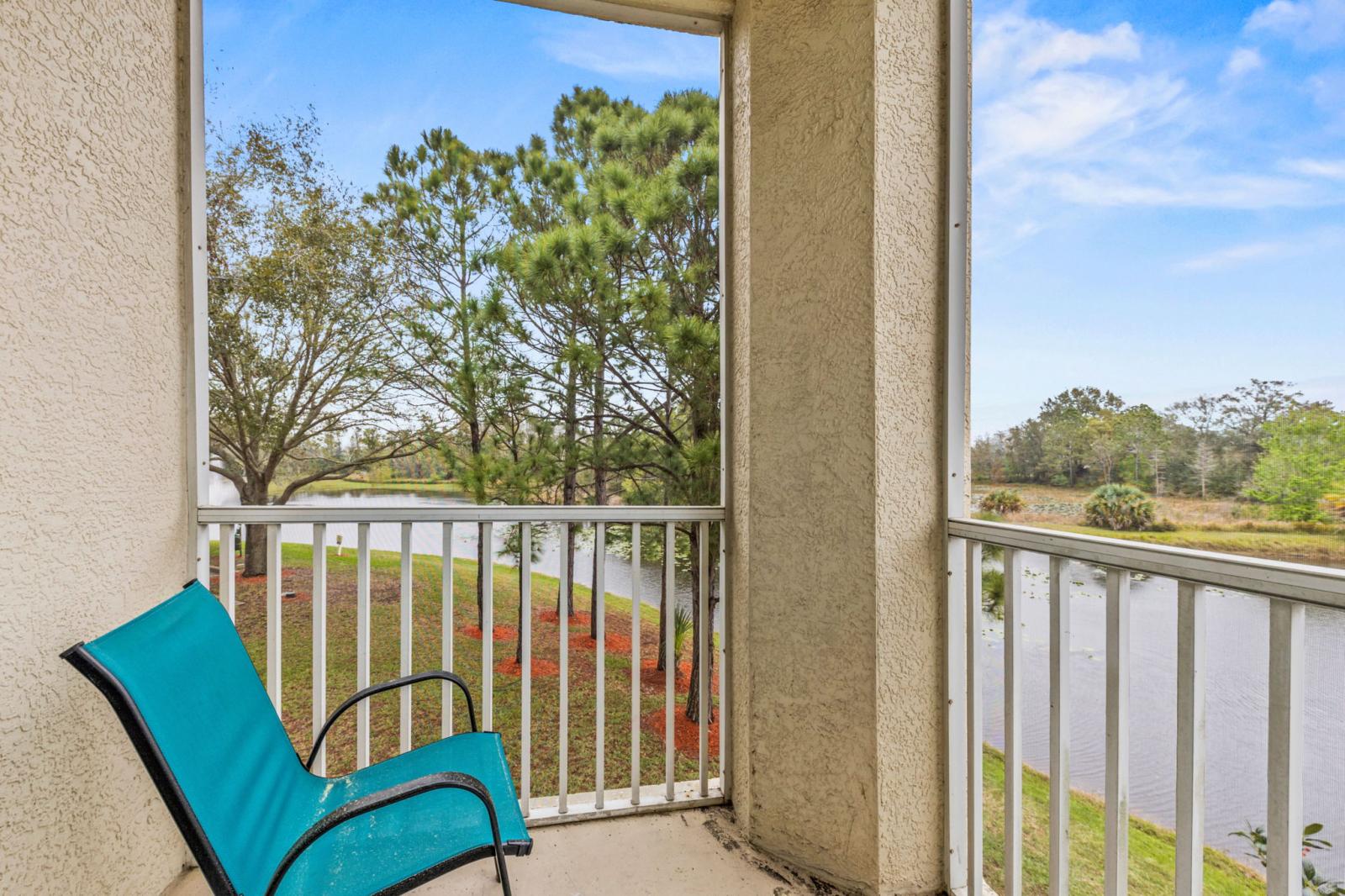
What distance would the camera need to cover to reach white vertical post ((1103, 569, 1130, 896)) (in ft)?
3.90

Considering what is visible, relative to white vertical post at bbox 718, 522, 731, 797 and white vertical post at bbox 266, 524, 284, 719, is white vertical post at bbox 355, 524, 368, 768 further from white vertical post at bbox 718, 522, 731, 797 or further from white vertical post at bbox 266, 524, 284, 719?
white vertical post at bbox 718, 522, 731, 797

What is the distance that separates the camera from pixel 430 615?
7.05 ft

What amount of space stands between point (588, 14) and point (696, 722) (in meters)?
2.74

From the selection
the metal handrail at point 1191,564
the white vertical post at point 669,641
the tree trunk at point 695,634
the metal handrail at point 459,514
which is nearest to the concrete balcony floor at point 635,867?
the white vertical post at point 669,641

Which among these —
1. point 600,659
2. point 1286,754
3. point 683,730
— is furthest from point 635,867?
point 1286,754

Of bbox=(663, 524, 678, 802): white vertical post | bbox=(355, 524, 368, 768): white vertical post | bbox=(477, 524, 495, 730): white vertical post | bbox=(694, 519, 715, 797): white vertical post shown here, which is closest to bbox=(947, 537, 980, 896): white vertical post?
bbox=(694, 519, 715, 797): white vertical post

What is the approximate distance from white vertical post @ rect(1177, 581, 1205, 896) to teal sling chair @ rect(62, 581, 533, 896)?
1.25 meters

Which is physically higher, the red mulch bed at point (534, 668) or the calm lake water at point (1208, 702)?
the calm lake water at point (1208, 702)

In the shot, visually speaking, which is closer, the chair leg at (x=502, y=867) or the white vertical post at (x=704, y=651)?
the chair leg at (x=502, y=867)

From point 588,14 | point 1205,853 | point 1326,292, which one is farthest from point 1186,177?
point 588,14

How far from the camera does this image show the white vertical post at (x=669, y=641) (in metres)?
2.09

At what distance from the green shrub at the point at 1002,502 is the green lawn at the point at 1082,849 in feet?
2.17

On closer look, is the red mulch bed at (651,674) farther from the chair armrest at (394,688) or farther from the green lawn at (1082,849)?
the green lawn at (1082,849)

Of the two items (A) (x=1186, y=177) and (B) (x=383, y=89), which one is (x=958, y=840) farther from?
(B) (x=383, y=89)
